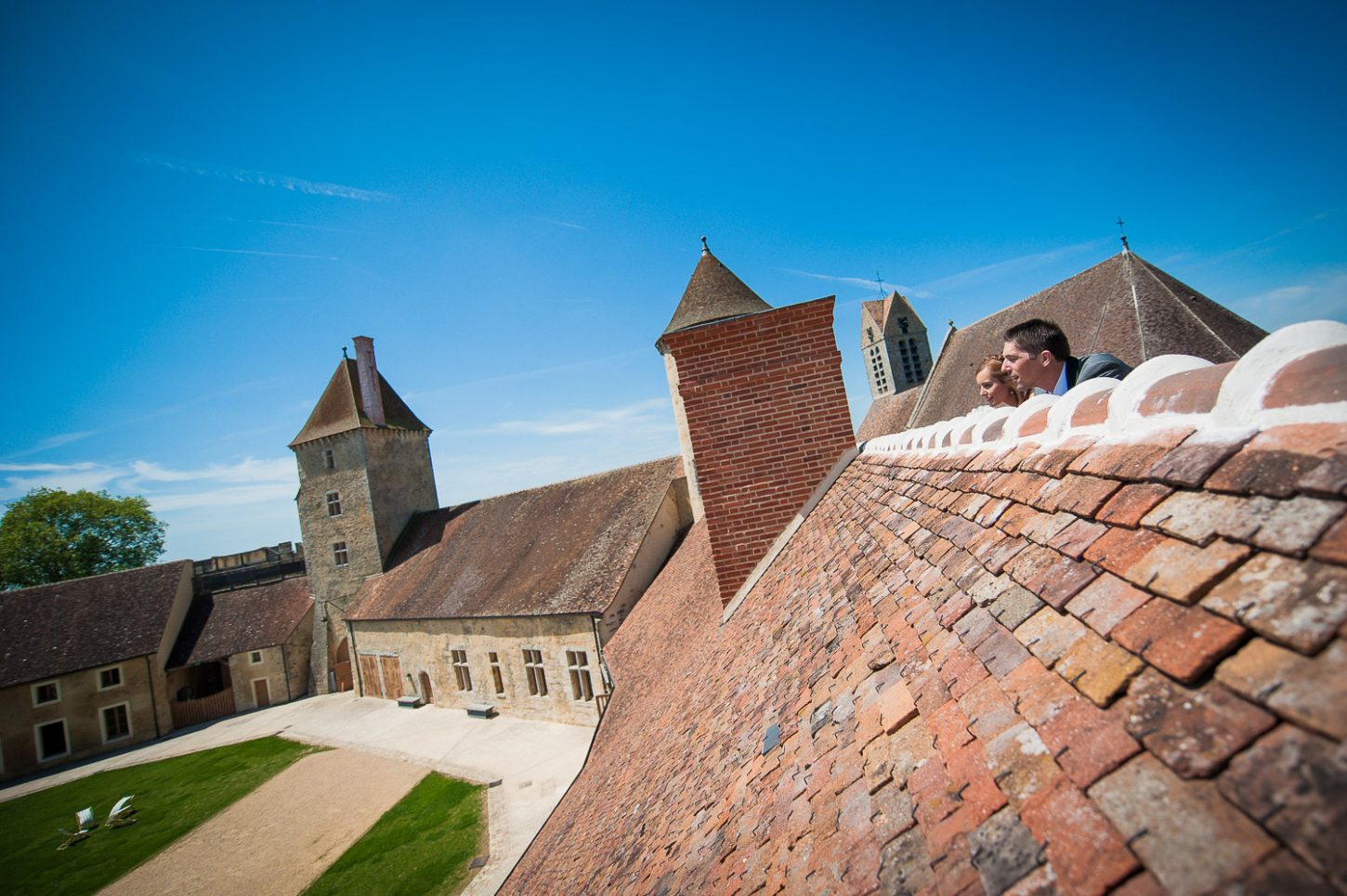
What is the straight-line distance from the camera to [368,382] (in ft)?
101

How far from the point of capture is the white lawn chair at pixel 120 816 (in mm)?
17938

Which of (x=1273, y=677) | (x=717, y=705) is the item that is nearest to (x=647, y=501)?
(x=717, y=705)

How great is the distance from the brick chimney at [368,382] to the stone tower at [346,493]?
0.05 meters

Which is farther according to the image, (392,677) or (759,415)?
(392,677)

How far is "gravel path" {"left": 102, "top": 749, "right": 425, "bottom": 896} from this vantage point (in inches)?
540

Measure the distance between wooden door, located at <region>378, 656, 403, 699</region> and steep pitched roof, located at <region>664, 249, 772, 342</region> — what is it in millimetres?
19653

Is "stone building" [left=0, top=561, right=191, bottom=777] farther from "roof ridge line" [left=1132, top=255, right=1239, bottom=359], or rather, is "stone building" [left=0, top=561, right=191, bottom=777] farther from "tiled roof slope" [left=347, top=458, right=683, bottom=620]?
"roof ridge line" [left=1132, top=255, right=1239, bottom=359]

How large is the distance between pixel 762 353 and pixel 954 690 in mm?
5879

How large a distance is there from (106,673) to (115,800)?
10324 mm

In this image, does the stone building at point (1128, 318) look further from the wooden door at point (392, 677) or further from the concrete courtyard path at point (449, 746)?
the wooden door at point (392, 677)

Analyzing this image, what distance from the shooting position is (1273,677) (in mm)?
975

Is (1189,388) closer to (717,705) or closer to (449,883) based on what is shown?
(717,705)

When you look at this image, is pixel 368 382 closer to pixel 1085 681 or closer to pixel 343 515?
pixel 343 515

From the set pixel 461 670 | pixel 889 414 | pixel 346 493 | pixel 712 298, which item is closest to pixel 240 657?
pixel 346 493
